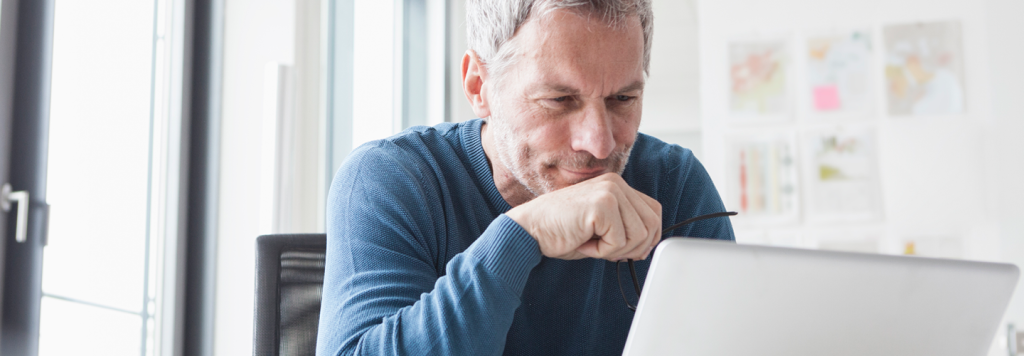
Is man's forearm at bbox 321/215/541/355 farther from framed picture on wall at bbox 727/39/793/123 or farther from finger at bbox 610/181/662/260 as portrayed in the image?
framed picture on wall at bbox 727/39/793/123

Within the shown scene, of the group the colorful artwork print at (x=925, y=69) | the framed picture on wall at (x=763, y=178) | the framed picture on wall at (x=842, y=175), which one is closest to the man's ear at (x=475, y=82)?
the framed picture on wall at (x=763, y=178)

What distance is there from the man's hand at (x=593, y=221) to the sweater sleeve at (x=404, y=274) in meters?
0.02

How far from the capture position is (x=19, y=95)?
1.36 m

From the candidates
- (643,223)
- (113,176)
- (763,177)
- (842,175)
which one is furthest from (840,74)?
(113,176)

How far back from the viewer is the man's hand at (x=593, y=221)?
0.73 meters

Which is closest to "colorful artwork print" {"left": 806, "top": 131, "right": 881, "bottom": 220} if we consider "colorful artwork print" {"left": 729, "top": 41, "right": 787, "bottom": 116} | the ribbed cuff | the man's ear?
"colorful artwork print" {"left": 729, "top": 41, "right": 787, "bottom": 116}

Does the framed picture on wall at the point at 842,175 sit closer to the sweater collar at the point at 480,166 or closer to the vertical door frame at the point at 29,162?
the sweater collar at the point at 480,166

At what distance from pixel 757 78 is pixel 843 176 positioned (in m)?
0.54

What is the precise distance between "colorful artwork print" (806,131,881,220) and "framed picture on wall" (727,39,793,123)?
20 cm

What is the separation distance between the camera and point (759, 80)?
10.00 ft

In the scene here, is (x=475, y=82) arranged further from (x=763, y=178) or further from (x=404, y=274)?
(x=763, y=178)

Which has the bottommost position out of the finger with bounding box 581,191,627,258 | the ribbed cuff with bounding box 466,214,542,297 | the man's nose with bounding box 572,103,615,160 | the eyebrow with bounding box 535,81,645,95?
the ribbed cuff with bounding box 466,214,542,297

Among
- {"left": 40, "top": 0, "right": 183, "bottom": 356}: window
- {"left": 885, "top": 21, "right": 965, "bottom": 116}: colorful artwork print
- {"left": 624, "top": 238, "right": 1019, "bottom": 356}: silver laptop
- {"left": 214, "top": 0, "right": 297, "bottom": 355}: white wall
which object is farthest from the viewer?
{"left": 885, "top": 21, "right": 965, "bottom": 116}: colorful artwork print

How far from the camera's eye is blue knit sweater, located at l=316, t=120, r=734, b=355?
0.71 meters
